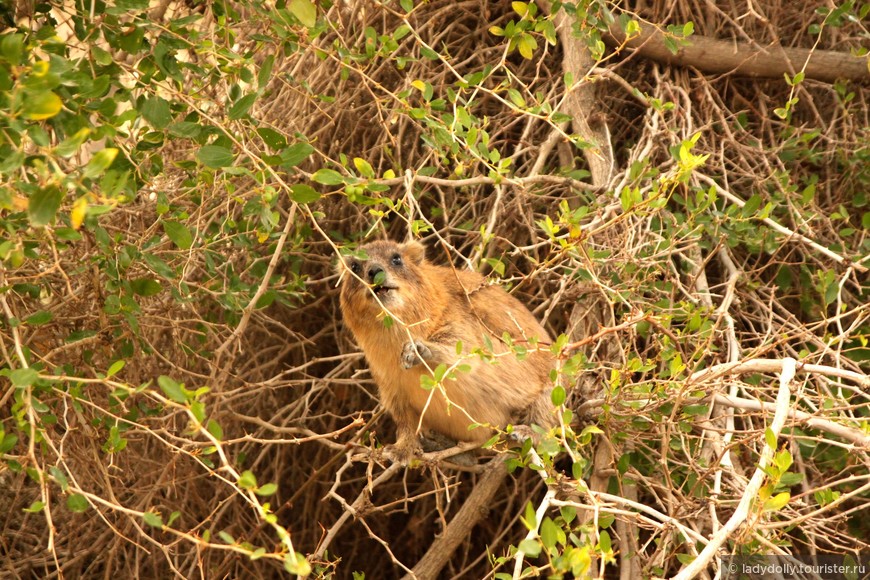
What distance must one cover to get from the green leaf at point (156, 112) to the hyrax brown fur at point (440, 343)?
115 cm

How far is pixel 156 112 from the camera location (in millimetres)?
2826

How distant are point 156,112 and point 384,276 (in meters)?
1.17

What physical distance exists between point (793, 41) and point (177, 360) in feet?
11.4

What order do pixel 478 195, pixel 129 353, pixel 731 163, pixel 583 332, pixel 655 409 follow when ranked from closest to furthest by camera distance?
1. pixel 655 409
2. pixel 129 353
3. pixel 583 332
4. pixel 731 163
5. pixel 478 195

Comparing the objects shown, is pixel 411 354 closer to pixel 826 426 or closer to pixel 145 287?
pixel 145 287

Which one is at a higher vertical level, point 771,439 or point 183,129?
point 183,129

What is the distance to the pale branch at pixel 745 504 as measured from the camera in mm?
2152

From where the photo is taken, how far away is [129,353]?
3.58 metres

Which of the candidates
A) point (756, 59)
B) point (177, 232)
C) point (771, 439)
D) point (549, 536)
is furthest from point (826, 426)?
point (756, 59)

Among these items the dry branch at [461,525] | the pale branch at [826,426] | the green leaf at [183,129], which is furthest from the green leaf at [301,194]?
the dry branch at [461,525]

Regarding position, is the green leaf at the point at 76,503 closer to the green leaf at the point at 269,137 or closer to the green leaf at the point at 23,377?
the green leaf at the point at 23,377

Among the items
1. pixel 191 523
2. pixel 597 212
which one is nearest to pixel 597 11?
pixel 597 212

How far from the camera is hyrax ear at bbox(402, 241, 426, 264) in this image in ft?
13.3

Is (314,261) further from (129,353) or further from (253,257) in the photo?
(129,353)
